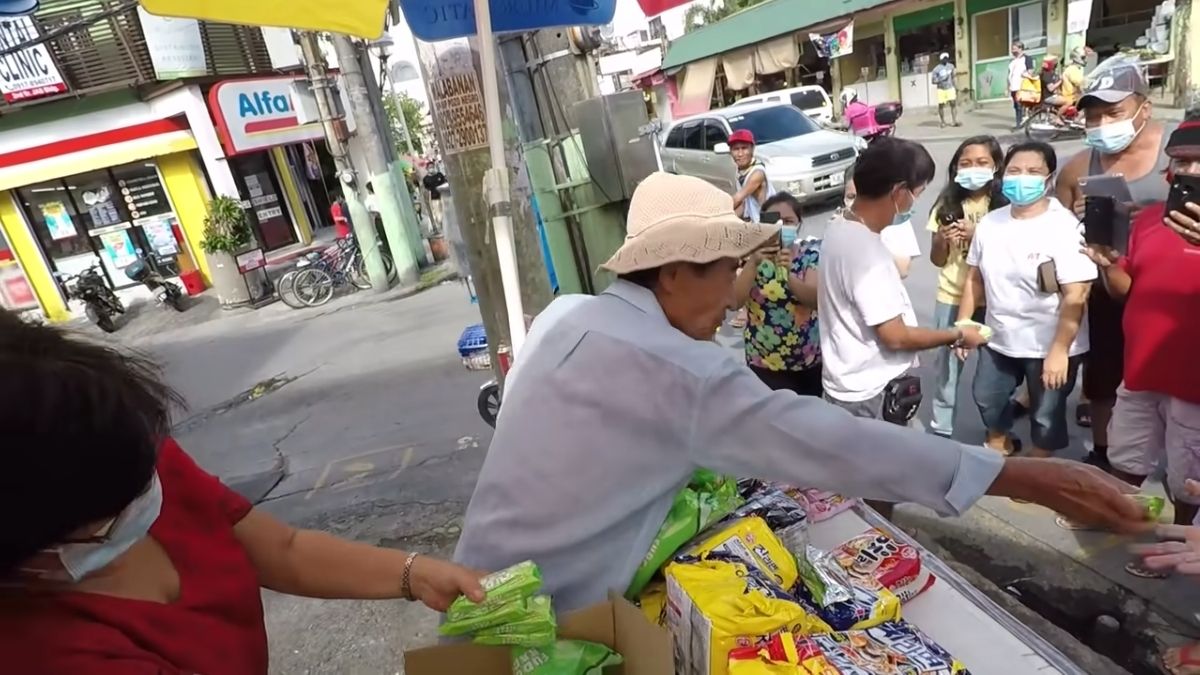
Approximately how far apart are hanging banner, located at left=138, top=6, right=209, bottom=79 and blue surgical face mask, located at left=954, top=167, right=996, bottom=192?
12.9 m

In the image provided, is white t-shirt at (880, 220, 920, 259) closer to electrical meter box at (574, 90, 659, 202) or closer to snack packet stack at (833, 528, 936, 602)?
electrical meter box at (574, 90, 659, 202)

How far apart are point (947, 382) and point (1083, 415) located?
2.42ft

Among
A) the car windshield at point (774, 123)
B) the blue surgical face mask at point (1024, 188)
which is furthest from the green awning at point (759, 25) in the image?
the blue surgical face mask at point (1024, 188)

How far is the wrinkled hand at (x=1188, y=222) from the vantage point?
2047mm

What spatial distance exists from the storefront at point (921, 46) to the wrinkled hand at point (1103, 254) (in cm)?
1943

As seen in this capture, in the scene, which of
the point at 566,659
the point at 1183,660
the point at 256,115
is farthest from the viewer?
the point at 256,115

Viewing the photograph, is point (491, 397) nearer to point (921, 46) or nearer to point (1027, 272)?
point (1027, 272)

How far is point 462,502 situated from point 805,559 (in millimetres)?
2993

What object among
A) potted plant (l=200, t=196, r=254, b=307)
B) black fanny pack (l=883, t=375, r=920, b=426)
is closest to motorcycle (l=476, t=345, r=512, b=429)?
black fanny pack (l=883, t=375, r=920, b=426)

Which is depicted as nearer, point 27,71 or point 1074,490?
point 1074,490

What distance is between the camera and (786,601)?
1.13 metres

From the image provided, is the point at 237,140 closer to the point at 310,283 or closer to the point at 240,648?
the point at 310,283

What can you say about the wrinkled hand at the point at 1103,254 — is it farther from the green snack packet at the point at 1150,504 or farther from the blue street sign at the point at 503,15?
the blue street sign at the point at 503,15

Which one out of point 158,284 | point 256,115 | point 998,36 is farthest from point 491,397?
point 998,36
